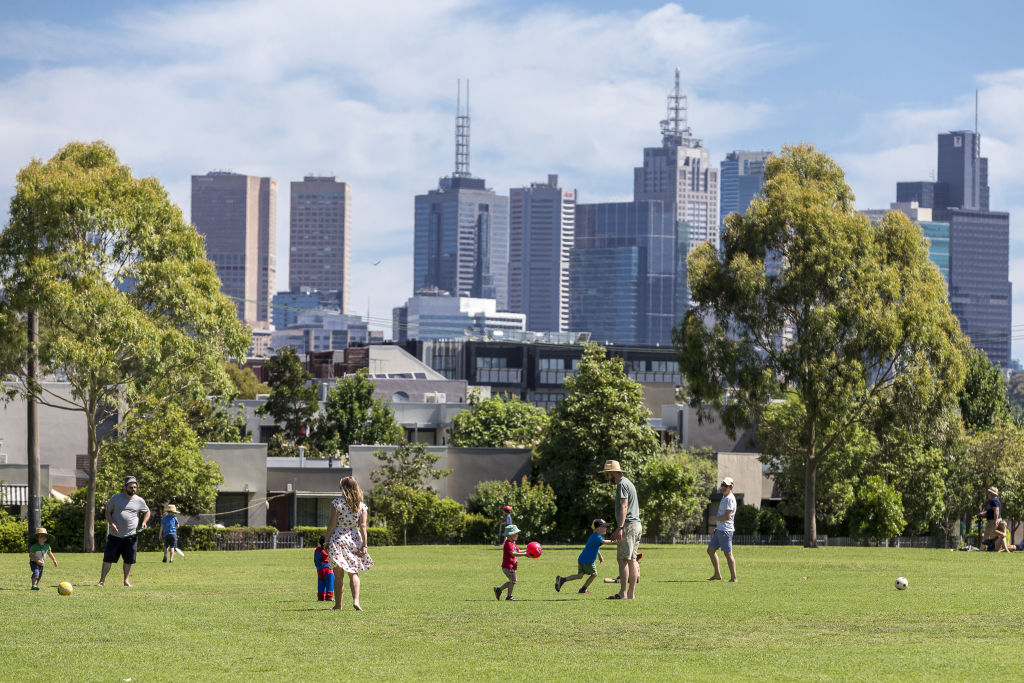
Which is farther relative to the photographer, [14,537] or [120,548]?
[14,537]

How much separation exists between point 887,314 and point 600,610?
88.8ft

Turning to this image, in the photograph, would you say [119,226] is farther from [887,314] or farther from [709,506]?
[709,506]

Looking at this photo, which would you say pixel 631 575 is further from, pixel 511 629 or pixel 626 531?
pixel 511 629

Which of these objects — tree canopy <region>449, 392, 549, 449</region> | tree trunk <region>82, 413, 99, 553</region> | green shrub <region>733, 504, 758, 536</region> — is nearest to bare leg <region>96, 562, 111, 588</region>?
tree trunk <region>82, 413, 99, 553</region>

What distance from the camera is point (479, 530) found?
50.1m

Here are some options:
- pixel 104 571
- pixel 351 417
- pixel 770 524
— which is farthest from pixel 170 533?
pixel 351 417

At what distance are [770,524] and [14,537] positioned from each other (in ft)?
109

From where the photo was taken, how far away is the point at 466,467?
55.9m

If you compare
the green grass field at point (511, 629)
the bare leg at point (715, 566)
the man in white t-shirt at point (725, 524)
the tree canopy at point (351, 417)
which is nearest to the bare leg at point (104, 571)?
the green grass field at point (511, 629)

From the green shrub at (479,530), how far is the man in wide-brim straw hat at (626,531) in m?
29.1

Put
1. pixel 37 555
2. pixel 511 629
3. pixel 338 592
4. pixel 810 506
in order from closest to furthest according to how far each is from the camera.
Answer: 1. pixel 511 629
2. pixel 338 592
3. pixel 37 555
4. pixel 810 506

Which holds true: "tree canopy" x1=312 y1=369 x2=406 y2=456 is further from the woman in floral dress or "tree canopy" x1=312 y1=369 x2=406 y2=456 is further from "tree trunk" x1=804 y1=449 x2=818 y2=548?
the woman in floral dress

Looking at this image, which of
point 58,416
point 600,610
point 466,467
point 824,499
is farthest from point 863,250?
point 58,416

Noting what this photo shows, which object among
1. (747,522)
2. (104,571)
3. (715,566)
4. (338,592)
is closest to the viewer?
(338,592)
